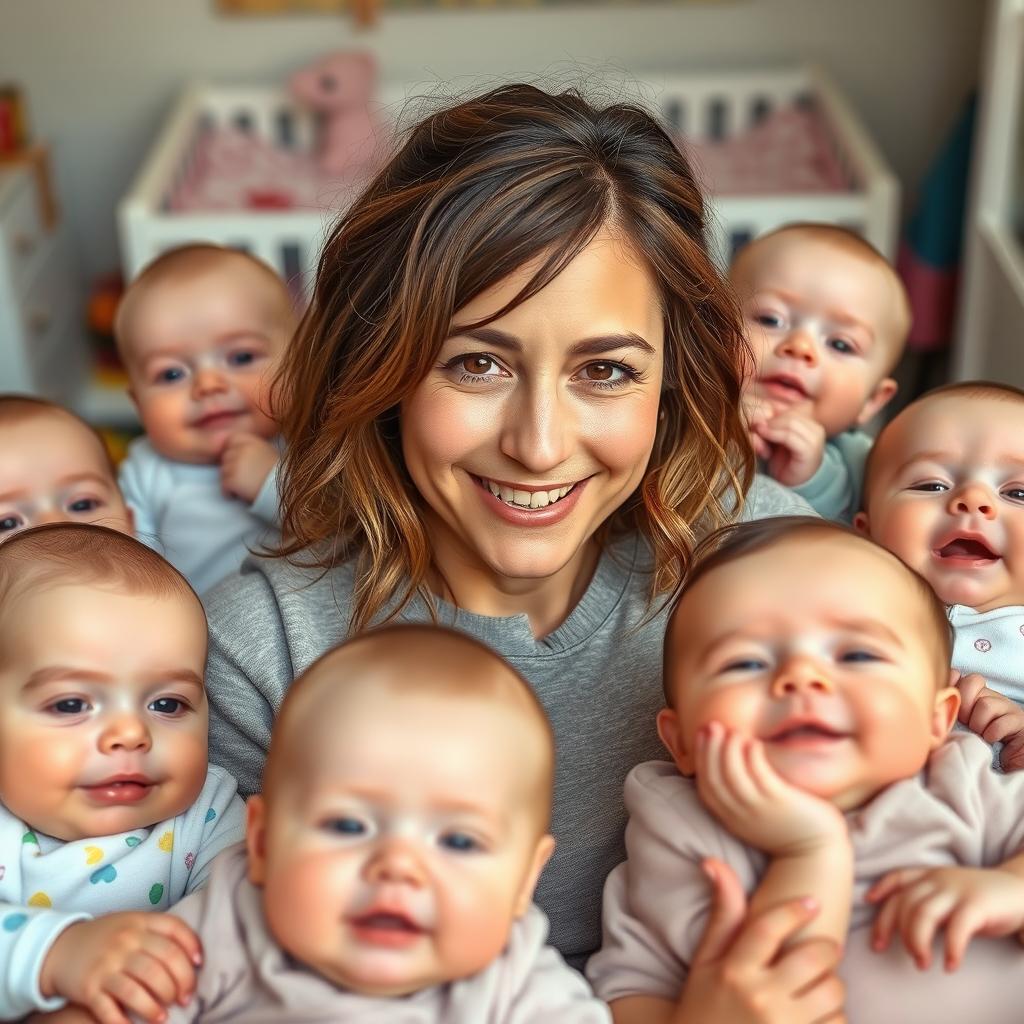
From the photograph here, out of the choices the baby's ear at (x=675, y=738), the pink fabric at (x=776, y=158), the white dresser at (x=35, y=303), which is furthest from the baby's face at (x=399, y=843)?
the white dresser at (x=35, y=303)

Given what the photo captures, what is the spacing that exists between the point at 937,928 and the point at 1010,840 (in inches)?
4.9

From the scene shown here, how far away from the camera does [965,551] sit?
1631 mm

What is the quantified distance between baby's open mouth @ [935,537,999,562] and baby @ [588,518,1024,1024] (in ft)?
1.11

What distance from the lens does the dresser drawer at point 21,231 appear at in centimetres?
359

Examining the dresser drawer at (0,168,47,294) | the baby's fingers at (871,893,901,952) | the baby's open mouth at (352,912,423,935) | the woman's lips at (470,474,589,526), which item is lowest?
the dresser drawer at (0,168,47,294)

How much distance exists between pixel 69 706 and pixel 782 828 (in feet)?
2.15

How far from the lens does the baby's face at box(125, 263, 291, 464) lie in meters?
2.17

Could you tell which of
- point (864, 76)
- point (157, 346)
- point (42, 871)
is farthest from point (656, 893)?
point (864, 76)

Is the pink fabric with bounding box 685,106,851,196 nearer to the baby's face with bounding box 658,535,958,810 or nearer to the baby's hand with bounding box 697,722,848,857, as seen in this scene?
the baby's face with bounding box 658,535,958,810

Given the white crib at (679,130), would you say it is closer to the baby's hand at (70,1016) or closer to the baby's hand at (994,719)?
the baby's hand at (994,719)

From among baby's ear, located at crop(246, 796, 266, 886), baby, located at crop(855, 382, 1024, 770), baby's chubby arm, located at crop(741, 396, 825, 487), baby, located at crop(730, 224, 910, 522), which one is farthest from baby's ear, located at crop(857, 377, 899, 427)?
baby's ear, located at crop(246, 796, 266, 886)

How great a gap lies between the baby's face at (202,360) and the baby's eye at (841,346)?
2.76 ft

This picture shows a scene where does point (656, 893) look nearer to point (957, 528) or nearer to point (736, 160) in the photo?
point (957, 528)

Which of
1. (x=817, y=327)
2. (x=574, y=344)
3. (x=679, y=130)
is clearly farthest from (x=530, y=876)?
(x=679, y=130)
